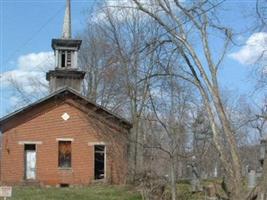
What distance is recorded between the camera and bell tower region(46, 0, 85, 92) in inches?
1582

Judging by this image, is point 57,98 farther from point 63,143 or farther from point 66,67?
point 66,67

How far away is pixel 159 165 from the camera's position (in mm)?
26406

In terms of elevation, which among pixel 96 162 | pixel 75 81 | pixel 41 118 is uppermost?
pixel 75 81

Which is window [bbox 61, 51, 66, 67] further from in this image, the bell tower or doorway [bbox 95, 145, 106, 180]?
doorway [bbox 95, 145, 106, 180]

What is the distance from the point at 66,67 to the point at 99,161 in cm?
764

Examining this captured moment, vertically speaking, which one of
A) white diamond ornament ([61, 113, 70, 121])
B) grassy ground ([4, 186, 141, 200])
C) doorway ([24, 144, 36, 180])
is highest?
white diamond ornament ([61, 113, 70, 121])

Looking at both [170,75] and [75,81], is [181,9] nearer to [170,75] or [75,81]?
[170,75]

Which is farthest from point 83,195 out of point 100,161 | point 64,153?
point 100,161

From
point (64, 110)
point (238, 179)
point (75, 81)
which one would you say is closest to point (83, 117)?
point (64, 110)

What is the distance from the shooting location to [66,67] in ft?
134

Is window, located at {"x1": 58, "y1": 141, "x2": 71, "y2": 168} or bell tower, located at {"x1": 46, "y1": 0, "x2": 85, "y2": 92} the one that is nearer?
window, located at {"x1": 58, "y1": 141, "x2": 71, "y2": 168}

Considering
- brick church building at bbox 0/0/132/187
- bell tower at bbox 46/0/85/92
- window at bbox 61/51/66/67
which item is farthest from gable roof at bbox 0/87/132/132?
window at bbox 61/51/66/67

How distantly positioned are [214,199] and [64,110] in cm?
1592

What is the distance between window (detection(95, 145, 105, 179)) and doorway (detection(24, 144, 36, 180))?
417cm
